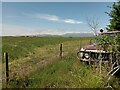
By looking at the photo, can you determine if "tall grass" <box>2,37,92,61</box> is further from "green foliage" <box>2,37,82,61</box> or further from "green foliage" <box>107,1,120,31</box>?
"green foliage" <box>107,1,120,31</box>

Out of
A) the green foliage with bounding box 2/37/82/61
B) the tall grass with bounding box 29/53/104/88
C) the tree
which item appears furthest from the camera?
the green foliage with bounding box 2/37/82/61

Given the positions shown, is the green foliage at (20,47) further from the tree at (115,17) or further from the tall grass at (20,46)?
the tree at (115,17)

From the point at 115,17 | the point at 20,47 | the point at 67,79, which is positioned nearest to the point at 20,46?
the point at 20,47

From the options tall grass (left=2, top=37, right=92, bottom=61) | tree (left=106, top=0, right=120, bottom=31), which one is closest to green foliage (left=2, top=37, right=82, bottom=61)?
tall grass (left=2, top=37, right=92, bottom=61)

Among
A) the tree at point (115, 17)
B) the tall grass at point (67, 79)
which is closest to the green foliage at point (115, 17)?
the tree at point (115, 17)

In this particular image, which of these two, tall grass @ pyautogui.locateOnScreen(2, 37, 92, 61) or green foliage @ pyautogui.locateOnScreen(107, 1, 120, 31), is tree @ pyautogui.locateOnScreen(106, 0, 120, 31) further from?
tall grass @ pyautogui.locateOnScreen(2, 37, 92, 61)

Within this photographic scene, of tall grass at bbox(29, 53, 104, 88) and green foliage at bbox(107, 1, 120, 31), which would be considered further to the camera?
green foliage at bbox(107, 1, 120, 31)

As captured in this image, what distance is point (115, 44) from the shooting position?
334 inches

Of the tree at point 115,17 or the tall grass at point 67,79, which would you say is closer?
the tall grass at point 67,79

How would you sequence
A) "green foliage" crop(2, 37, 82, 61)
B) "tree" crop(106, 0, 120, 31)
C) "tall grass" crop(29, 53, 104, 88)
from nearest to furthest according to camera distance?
1. "tall grass" crop(29, 53, 104, 88)
2. "tree" crop(106, 0, 120, 31)
3. "green foliage" crop(2, 37, 82, 61)

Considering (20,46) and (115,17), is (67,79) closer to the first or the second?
(115,17)

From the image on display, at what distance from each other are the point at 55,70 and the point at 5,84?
2727mm

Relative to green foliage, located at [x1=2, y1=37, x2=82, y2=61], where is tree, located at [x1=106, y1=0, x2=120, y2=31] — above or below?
above

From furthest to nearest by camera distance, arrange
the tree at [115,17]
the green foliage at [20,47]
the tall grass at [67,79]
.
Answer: the green foliage at [20,47], the tree at [115,17], the tall grass at [67,79]
